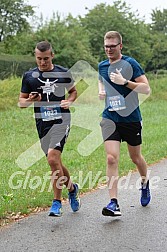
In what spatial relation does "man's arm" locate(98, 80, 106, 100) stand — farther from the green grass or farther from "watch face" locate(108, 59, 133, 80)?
the green grass

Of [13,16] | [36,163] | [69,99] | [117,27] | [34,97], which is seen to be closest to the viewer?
[34,97]

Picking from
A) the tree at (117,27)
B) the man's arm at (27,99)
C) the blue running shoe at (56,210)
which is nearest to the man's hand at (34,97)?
the man's arm at (27,99)

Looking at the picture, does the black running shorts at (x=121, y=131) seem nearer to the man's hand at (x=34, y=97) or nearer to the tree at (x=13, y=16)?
the man's hand at (x=34, y=97)

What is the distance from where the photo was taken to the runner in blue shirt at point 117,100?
5754 mm

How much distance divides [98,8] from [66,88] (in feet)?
160

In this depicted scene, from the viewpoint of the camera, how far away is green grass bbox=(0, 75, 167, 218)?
22.0 ft

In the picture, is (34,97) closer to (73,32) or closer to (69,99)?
(69,99)

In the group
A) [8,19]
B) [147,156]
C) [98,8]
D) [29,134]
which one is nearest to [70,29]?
[8,19]

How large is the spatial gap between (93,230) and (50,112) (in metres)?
1.41

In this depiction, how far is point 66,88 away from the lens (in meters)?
5.87

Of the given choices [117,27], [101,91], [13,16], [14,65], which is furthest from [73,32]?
[101,91]

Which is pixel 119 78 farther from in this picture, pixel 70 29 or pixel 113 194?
pixel 70 29

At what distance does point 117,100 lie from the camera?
229 inches

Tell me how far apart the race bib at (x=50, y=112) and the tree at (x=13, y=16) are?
3626 cm
